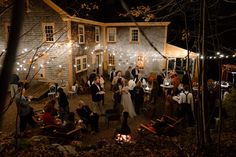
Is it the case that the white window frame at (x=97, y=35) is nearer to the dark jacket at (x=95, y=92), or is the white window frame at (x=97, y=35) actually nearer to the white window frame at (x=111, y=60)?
the white window frame at (x=111, y=60)

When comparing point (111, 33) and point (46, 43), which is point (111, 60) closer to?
point (111, 33)

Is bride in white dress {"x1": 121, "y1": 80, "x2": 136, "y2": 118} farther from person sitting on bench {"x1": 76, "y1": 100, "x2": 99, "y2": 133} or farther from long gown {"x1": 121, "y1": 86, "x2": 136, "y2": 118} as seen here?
person sitting on bench {"x1": 76, "y1": 100, "x2": 99, "y2": 133}

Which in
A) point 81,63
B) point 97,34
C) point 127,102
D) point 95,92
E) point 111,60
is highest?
point 97,34

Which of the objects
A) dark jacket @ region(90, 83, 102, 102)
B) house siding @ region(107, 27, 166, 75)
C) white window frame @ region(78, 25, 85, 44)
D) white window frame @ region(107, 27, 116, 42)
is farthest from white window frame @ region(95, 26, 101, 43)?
dark jacket @ region(90, 83, 102, 102)

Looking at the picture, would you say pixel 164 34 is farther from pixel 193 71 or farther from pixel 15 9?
pixel 15 9

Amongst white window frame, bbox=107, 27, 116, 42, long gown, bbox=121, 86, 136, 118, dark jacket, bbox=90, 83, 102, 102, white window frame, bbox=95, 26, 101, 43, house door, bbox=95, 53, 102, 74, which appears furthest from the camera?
white window frame, bbox=107, 27, 116, 42

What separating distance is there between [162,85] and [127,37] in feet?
29.6

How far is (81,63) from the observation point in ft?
60.8

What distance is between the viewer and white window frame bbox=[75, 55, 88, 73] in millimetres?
18000

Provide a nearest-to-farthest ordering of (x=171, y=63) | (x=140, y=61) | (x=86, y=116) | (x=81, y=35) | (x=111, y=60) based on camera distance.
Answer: (x=86, y=116)
(x=81, y=35)
(x=171, y=63)
(x=140, y=61)
(x=111, y=60)

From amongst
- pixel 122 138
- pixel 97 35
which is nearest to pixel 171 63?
pixel 97 35

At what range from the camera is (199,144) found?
465 centimetres

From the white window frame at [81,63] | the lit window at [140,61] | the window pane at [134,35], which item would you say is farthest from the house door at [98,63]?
the lit window at [140,61]

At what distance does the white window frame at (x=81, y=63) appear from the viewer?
18.0m
